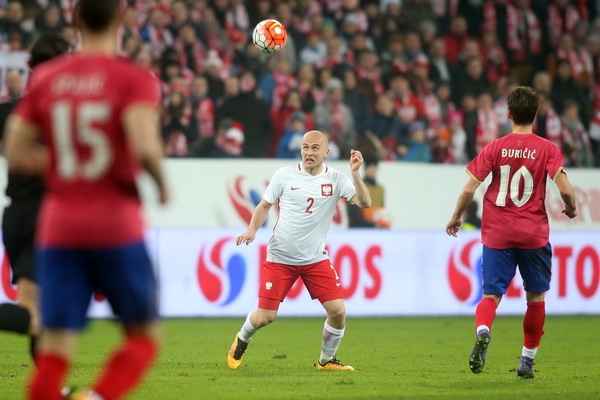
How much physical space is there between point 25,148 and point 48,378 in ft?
3.29

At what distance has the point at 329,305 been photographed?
966 centimetres

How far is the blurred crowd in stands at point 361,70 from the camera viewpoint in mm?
17500

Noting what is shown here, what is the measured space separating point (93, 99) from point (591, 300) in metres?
13.1

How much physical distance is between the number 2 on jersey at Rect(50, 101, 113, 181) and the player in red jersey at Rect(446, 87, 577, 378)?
467cm

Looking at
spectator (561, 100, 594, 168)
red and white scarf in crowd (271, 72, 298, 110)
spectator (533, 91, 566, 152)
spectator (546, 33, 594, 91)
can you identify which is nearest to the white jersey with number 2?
red and white scarf in crowd (271, 72, 298, 110)

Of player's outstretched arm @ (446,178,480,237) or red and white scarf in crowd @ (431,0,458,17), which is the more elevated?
red and white scarf in crowd @ (431,0,458,17)

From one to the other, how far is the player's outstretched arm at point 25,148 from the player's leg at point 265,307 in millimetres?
4886

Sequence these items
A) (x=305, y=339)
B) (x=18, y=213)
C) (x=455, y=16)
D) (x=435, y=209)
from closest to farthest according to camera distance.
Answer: (x=18, y=213), (x=305, y=339), (x=435, y=209), (x=455, y=16)

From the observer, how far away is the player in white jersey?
380 inches

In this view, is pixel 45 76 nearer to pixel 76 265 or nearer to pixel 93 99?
pixel 93 99

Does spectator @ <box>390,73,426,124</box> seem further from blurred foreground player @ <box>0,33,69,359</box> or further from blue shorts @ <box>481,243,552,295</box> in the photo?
blurred foreground player @ <box>0,33,69,359</box>

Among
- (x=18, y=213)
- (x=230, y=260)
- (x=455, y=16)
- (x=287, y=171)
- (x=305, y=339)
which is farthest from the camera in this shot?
(x=455, y=16)

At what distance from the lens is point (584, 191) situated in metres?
18.3

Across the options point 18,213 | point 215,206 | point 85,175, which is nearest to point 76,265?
point 85,175
